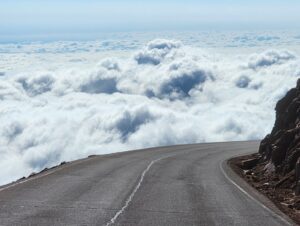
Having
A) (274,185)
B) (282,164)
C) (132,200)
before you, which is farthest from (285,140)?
(132,200)

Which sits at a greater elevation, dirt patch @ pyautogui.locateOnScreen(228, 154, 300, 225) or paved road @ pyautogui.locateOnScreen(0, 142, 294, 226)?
paved road @ pyautogui.locateOnScreen(0, 142, 294, 226)

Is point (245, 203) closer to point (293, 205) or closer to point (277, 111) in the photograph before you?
point (293, 205)

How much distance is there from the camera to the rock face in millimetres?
26264

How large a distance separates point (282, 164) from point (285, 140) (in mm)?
2675

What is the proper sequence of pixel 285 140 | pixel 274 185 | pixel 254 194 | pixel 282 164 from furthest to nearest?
pixel 285 140, pixel 282 164, pixel 274 185, pixel 254 194

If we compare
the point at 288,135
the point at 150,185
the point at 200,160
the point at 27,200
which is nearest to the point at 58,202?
the point at 27,200

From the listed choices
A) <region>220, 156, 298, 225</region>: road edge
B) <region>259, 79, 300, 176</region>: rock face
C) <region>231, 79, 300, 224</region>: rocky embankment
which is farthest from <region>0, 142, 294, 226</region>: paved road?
<region>259, 79, 300, 176</region>: rock face

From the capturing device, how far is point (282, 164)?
87.6 feet

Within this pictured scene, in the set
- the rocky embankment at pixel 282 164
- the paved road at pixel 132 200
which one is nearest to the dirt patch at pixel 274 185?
the rocky embankment at pixel 282 164

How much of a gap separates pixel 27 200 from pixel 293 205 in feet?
32.2

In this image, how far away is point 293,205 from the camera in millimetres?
19297

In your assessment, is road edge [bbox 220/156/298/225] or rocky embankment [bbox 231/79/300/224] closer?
road edge [bbox 220/156/298/225]

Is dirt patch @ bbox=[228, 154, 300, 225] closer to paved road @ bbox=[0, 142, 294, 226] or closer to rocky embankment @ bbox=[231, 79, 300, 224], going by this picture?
rocky embankment @ bbox=[231, 79, 300, 224]

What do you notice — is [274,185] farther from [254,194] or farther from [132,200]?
[132,200]
